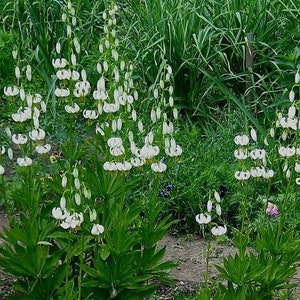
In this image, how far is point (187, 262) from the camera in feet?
16.1

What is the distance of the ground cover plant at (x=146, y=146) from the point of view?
145 inches

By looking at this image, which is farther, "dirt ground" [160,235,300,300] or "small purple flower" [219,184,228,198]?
"small purple flower" [219,184,228,198]

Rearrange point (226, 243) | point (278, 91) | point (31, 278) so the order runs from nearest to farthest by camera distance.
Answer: point (31, 278)
point (226, 243)
point (278, 91)

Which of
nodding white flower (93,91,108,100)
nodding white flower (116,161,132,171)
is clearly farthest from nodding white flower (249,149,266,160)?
nodding white flower (93,91,108,100)

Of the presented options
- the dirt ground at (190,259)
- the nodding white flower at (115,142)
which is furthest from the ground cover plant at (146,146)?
the dirt ground at (190,259)

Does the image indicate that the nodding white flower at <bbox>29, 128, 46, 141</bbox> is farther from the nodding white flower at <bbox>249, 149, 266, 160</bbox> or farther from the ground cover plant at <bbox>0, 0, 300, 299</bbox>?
the nodding white flower at <bbox>249, 149, 266, 160</bbox>

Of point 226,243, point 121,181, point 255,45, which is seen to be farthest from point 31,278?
point 255,45

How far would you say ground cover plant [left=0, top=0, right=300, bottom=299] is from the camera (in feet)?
12.1

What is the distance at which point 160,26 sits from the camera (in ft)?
21.9

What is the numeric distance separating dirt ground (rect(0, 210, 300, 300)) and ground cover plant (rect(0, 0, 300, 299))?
0.42ft

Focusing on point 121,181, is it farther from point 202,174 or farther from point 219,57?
point 219,57

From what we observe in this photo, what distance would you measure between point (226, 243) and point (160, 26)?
222 centimetres

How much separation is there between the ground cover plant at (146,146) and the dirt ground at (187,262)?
129 mm

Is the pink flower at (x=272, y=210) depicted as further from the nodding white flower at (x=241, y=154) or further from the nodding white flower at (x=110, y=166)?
the nodding white flower at (x=110, y=166)
